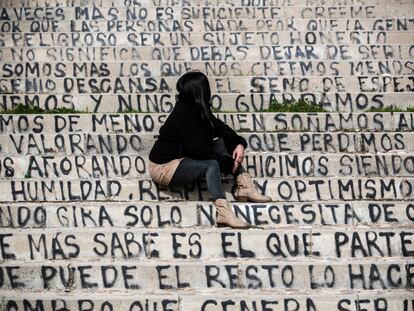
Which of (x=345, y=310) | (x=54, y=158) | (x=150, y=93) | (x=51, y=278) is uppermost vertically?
(x=150, y=93)

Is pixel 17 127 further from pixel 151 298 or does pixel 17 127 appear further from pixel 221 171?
pixel 151 298

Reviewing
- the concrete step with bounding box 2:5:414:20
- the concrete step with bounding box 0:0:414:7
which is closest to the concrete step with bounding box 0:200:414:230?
the concrete step with bounding box 2:5:414:20

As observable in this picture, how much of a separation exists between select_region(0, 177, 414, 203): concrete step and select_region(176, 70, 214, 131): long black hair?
0.64m

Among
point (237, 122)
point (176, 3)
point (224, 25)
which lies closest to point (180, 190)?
point (237, 122)

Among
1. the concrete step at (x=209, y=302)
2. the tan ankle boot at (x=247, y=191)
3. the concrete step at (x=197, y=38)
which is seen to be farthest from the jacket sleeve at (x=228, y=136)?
the concrete step at (x=197, y=38)

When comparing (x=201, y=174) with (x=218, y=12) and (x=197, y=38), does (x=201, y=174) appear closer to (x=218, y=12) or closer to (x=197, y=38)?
(x=197, y=38)

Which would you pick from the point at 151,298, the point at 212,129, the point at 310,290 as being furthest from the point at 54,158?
the point at 310,290

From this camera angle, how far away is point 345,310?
4.46 m

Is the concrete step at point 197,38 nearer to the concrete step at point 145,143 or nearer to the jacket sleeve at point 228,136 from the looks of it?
the concrete step at point 145,143

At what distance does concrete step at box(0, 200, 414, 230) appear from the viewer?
17.2 ft

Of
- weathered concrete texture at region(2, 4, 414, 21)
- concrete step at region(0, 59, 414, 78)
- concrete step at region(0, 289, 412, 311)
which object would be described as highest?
weathered concrete texture at region(2, 4, 414, 21)

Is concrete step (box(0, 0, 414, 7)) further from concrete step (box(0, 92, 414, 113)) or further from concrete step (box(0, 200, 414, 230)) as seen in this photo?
concrete step (box(0, 200, 414, 230))

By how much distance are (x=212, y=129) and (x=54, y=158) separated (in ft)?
5.21

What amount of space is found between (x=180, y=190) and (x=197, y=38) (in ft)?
11.5
